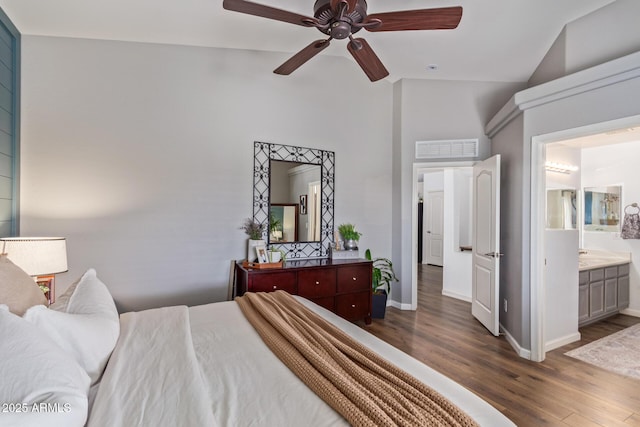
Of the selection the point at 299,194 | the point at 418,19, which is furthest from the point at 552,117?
the point at 299,194

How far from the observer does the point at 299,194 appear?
Answer: 12.1ft

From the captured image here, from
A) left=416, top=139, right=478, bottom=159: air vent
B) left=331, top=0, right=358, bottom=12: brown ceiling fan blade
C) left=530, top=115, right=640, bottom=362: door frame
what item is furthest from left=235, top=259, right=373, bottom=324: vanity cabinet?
left=331, top=0, right=358, bottom=12: brown ceiling fan blade

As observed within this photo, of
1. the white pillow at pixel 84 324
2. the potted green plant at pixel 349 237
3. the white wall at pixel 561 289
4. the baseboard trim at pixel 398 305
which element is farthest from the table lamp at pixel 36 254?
the white wall at pixel 561 289

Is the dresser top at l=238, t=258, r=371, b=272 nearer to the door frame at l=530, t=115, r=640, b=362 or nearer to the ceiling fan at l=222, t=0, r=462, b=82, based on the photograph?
the door frame at l=530, t=115, r=640, b=362

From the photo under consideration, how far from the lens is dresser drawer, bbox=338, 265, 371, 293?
11.2ft

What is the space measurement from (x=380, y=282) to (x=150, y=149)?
3081 millimetres

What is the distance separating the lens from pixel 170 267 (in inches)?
119

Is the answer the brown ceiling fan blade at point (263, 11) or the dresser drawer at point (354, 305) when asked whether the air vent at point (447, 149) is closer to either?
the dresser drawer at point (354, 305)

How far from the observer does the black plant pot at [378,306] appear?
3799 millimetres

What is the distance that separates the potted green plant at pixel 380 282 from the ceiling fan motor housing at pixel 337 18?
257cm

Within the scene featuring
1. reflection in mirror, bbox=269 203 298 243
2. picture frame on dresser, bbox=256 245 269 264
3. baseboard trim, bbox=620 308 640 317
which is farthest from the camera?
baseboard trim, bbox=620 308 640 317

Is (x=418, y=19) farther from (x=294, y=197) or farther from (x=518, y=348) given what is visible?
(x=518, y=348)

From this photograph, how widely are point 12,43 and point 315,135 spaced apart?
276 cm

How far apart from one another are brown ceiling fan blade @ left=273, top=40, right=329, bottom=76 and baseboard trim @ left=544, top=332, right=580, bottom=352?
3.38 metres
